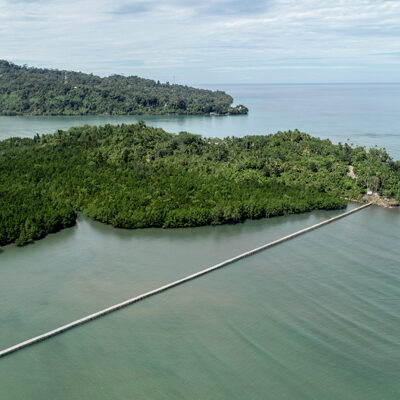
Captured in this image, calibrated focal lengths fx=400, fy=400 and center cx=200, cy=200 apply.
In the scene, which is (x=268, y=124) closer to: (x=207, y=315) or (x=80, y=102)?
(x=80, y=102)

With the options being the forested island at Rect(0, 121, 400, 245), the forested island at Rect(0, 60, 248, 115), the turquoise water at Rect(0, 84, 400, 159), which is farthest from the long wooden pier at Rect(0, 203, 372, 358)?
the forested island at Rect(0, 60, 248, 115)

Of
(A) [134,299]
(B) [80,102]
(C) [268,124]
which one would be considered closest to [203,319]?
(A) [134,299]

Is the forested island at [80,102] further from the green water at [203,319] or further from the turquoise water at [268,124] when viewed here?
the green water at [203,319]

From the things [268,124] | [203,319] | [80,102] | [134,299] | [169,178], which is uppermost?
[80,102]

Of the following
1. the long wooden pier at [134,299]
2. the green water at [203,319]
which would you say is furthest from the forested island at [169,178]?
the long wooden pier at [134,299]

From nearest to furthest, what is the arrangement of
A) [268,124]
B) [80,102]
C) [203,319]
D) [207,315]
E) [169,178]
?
[203,319] < [207,315] < [169,178] < [268,124] < [80,102]

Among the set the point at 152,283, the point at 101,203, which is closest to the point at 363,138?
the point at 101,203

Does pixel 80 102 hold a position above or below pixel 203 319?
above
